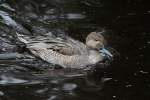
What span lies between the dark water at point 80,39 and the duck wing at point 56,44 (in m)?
0.19

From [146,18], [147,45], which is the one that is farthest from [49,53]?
[146,18]

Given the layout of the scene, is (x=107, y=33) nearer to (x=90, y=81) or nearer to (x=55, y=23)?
(x=55, y=23)

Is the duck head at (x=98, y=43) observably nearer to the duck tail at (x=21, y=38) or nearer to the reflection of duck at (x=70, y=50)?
the reflection of duck at (x=70, y=50)

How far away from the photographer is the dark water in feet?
30.0

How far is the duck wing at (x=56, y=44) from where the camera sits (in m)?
10.6

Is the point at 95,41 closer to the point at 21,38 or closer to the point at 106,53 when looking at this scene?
the point at 106,53

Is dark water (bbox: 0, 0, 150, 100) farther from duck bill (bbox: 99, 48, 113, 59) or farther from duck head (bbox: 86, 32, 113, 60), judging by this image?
duck head (bbox: 86, 32, 113, 60)

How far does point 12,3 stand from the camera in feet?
42.0

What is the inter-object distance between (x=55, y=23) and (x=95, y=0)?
5.37 feet

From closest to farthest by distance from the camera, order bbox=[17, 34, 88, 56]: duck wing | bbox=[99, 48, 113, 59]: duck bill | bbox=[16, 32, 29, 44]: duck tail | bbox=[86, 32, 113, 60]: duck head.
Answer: bbox=[99, 48, 113, 59]: duck bill
bbox=[86, 32, 113, 60]: duck head
bbox=[17, 34, 88, 56]: duck wing
bbox=[16, 32, 29, 44]: duck tail

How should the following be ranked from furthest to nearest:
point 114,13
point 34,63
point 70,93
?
point 114,13 < point 34,63 < point 70,93

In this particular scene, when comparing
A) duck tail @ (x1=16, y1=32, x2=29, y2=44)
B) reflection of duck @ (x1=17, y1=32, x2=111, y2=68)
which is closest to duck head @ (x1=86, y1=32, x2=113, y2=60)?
reflection of duck @ (x1=17, y1=32, x2=111, y2=68)

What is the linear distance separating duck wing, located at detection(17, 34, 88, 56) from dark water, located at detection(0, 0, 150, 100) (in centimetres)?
19

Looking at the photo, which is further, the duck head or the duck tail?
the duck tail
